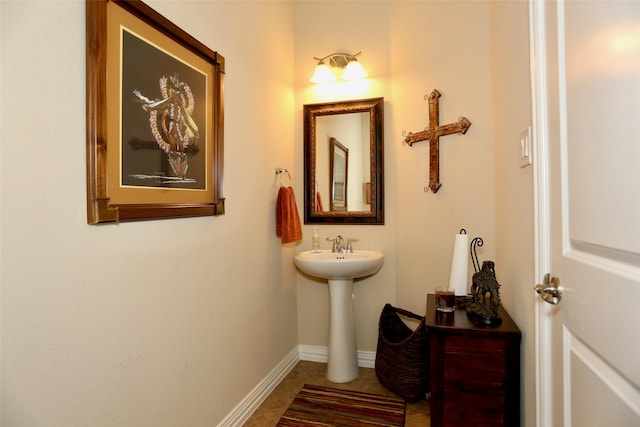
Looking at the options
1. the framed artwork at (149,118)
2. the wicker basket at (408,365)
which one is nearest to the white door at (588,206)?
the wicker basket at (408,365)

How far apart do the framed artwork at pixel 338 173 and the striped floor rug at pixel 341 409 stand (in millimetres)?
1222

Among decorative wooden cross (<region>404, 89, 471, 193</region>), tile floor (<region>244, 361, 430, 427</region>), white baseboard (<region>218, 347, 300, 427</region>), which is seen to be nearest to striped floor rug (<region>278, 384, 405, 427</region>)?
tile floor (<region>244, 361, 430, 427</region>)

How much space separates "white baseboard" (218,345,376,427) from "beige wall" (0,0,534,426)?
2.1 inches

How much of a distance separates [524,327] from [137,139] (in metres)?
1.57

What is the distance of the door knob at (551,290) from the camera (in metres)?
0.95

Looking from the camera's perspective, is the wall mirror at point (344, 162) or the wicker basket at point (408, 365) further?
the wall mirror at point (344, 162)

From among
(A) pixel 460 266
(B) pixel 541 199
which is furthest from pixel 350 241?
(B) pixel 541 199

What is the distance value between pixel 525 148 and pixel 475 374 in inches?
35.3

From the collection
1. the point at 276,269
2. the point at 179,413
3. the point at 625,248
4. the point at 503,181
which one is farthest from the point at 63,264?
the point at 503,181

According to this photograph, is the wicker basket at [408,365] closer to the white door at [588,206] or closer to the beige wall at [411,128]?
the beige wall at [411,128]

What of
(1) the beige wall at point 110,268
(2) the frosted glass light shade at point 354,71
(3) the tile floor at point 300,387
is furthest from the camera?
(2) the frosted glass light shade at point 354,71

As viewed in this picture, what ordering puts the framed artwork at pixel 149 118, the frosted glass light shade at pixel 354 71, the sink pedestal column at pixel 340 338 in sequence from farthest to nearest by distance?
the frosted glass light shade at pixel 354 71 → the sink pedestal column at pixel 340 338 → the framed artwork at pixel 149 118

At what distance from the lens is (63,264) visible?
0.98 meters

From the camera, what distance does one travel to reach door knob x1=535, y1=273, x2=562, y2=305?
0.95 m
